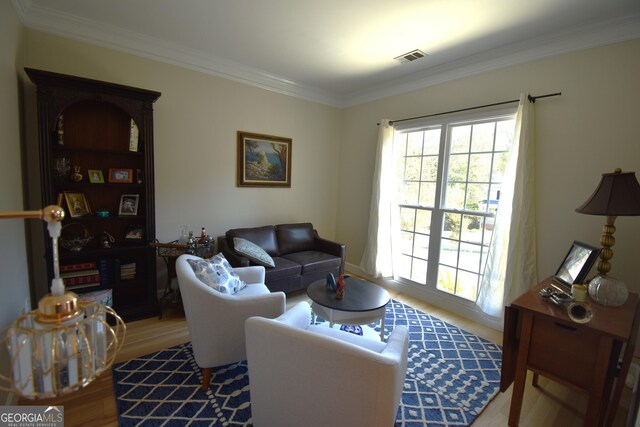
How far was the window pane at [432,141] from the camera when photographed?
135 inches

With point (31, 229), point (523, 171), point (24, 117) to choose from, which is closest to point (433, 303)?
point (523, 171)

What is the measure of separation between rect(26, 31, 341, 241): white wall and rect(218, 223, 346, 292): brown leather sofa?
0.96 feet

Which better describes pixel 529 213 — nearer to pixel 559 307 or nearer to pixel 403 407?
pixel 559 307

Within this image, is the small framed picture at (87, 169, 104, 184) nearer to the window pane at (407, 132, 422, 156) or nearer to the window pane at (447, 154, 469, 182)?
the window pane at (407, 132, 422, 156)

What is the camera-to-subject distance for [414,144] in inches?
145

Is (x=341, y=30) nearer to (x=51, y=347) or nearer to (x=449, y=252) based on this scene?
(x=449, y=252)

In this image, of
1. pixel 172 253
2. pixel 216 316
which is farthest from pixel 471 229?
pixel 172 253

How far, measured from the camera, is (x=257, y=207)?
12.9ft

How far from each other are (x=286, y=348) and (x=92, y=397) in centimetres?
153

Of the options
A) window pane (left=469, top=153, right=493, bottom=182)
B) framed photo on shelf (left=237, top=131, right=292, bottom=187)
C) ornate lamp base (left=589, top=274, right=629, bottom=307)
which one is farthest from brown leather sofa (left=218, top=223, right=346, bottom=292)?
ornate lamp base (left=589, top=274, right=629, bottom=307)

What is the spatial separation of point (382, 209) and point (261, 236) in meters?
1.63

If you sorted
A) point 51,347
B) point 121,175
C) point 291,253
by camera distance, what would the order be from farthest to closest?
1. point 291,253
2. point 121,175
3. point 51,347

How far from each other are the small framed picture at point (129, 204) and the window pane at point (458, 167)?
3365 mm

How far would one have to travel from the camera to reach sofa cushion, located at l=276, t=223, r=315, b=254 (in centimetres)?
385
